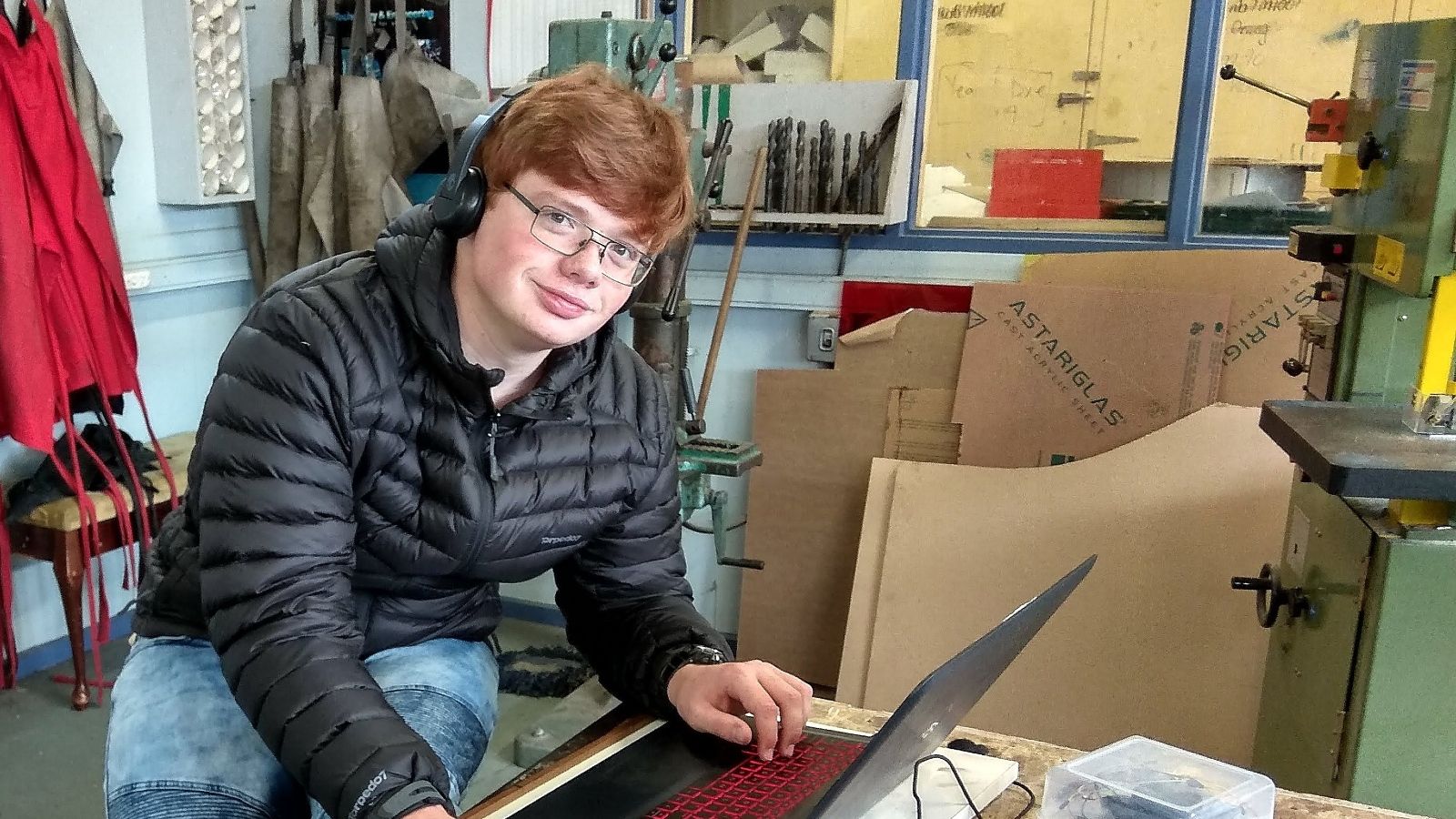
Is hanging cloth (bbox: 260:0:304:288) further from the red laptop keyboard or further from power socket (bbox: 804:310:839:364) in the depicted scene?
the red laptop keyboard

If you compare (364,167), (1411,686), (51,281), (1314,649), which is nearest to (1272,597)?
(1314,649)

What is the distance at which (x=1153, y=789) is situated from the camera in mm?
841

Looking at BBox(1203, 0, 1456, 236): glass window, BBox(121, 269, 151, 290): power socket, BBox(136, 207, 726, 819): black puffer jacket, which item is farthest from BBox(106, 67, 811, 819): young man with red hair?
BBox(1203, 0, 1456, 236): glass window

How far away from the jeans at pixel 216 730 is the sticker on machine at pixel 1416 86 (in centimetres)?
130

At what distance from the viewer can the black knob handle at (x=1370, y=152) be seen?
1.45 meters

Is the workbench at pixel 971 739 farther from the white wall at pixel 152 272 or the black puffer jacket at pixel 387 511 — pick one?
the white wall at pixel 152 272

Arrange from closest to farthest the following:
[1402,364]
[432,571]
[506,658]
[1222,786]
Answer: [1222,786]
[432,571]
[1402,364]
[506,658]

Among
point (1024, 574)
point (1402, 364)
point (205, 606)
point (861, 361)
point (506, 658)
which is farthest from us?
point (506, 658)

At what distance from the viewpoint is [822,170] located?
2.51 meters

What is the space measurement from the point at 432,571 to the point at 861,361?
1482 millimetres

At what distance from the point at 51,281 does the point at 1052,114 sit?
2497 millimetres

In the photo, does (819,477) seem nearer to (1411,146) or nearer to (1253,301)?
(1253,301)

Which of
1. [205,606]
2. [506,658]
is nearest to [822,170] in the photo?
[506,658]

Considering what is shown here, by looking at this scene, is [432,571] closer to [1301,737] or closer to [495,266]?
[495,266]
